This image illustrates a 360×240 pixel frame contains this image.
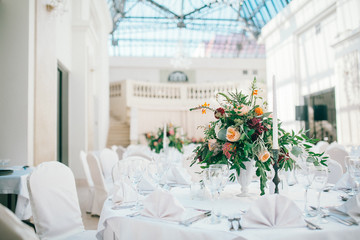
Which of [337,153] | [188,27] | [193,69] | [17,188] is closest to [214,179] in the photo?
[17,188]

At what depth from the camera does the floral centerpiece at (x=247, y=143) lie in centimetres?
170

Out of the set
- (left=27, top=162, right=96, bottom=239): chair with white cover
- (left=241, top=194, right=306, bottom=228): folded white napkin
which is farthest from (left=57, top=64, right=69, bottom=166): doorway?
(left=241, top=194, right=306, bottom=228): folded white napkin

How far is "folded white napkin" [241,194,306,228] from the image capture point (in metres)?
1.26

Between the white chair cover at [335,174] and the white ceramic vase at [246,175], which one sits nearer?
the white ceramic vase at [246,175]

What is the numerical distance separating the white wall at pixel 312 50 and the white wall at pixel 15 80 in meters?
5.95

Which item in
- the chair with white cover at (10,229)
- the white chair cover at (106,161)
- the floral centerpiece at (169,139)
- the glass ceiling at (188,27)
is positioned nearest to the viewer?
the chair with white cover at (10,229)

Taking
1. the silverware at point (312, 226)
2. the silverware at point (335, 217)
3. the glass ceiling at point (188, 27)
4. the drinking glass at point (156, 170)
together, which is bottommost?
the silverware at point (312, 226)

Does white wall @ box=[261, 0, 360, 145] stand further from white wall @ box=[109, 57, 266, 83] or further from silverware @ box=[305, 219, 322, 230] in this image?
white wall @ box=[109, 57, 266, 83]

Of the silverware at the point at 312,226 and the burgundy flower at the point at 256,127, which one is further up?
the burgundy flower at the point at 256,127

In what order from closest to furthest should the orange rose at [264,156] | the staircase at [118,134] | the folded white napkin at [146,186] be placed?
1. the orange rose at [264,156]
2. the folded white napkin at [146,186]
3. the staircase at [118,134]

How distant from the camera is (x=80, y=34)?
278 inches

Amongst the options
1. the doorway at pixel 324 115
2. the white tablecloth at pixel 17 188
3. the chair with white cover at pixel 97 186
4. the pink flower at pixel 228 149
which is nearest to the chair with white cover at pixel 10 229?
the pink flower at pixel 228 149

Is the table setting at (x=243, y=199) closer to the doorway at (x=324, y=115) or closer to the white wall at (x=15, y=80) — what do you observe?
the white wall at (x=15, y=80)

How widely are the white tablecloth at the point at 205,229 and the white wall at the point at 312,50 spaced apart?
18.6 feet
